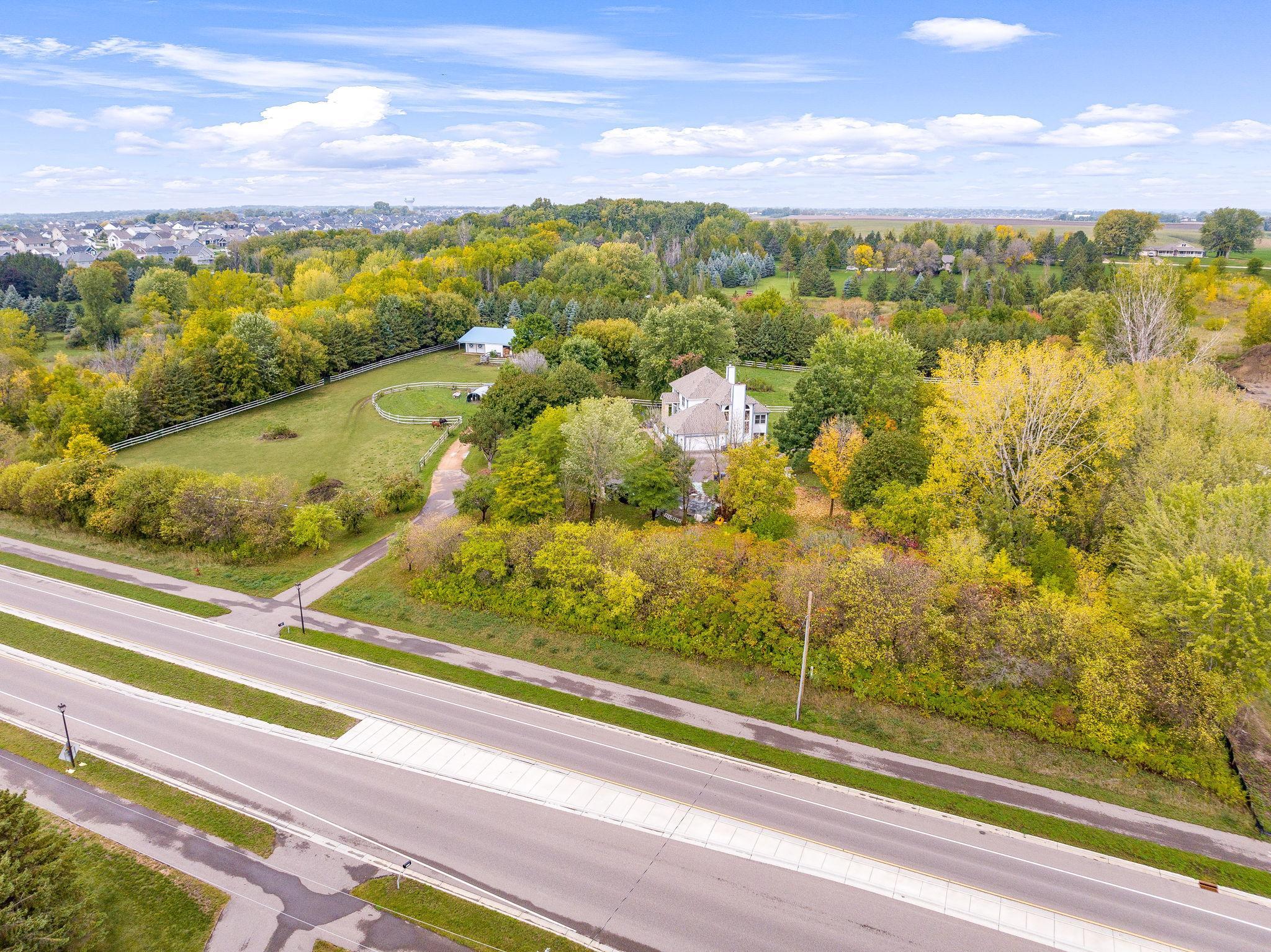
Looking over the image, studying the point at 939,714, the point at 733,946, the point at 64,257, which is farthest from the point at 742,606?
the point at 64,257

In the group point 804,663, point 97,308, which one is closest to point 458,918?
point 804,663

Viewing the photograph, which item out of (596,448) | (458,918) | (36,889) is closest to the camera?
(36,889)

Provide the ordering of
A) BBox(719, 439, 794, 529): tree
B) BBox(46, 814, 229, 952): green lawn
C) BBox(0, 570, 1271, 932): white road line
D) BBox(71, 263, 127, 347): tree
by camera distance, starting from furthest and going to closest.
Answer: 1. BBox(71, 263, 127, 347): tree
2. BBox(719, 439, 794, 529): tree
3. BBox(0, 570, 1271, 932): white road line
4. BBox(46, 814, 229, 952): green lawn

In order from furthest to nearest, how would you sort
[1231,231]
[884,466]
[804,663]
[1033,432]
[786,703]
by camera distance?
1. [1231,231]
2. [884,466]
3. [1033,432]
4. [786,703]
5. [804,663]

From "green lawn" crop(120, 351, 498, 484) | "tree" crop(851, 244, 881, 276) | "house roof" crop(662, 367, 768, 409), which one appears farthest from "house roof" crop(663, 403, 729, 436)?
"tree" crop(851, 244, 881, 276)

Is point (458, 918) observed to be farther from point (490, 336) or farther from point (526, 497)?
point (490, 336)

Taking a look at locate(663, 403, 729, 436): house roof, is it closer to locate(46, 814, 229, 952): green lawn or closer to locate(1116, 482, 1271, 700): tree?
locate(1116, 482, 1271, 700): tree

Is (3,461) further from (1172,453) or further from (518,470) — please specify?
(1172,453)
